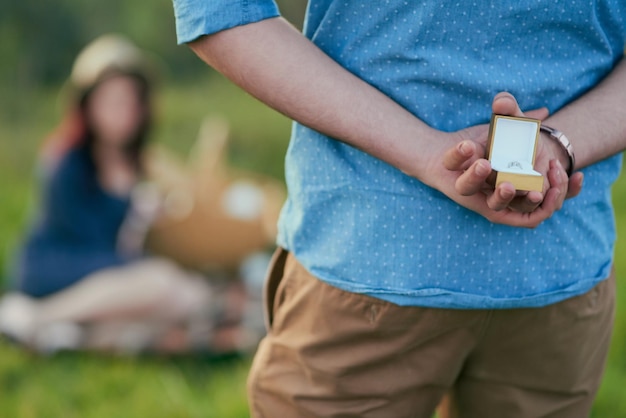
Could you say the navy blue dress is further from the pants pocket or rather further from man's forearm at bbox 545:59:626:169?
man's forearm at bbox 545:59:626:169

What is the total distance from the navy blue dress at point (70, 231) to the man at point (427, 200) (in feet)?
6.95

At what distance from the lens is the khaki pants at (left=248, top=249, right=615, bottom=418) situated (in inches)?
42.4

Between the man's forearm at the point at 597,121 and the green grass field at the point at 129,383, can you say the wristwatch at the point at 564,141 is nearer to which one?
the man's forearm at the point at 597,121

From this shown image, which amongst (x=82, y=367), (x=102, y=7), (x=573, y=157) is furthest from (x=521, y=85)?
(x=102, y=7)

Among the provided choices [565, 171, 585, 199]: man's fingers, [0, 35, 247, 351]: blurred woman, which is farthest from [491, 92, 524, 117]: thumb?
[0, 35, 247, 351]: blurred woman

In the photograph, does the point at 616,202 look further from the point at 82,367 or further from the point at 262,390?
the point at 262,390

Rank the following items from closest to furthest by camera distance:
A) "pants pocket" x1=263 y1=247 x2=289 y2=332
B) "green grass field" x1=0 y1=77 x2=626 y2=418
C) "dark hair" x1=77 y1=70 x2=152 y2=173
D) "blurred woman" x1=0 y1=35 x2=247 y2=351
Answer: "pants pocket" x1=263 y1=247 x2=289 y2=332
"green grass field" x1=0 y1=77 x2=626 y2=418
"blurred woman" x1=0 y1=35 x2=247 y2=351
"dark hair" x1=77 y1=70 x2=152 y2=173

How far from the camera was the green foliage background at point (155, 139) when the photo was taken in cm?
246

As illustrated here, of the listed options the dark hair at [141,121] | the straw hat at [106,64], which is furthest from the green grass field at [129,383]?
the straw hat at [106,64]

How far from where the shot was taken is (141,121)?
346 centimetres

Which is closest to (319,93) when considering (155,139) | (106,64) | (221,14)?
(221,14)

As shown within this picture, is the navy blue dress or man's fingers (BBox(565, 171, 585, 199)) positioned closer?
man's fingers (BBox(565, 171, 585, 199))

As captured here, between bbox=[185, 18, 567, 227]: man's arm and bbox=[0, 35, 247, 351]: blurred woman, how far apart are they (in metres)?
2.00

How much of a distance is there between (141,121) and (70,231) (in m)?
0.55
